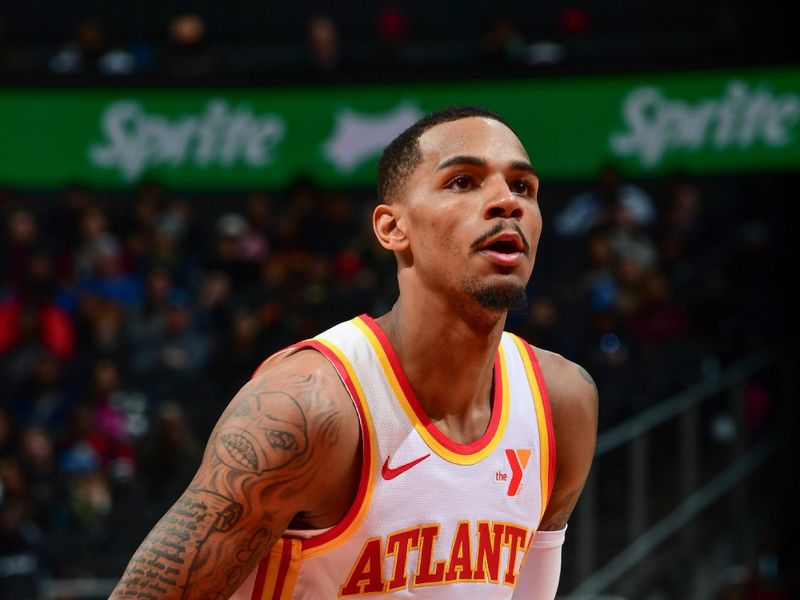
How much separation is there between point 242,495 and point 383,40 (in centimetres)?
1254

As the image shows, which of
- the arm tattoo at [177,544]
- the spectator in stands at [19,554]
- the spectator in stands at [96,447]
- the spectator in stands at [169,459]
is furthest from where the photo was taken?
the spectator in stands at [96,447]

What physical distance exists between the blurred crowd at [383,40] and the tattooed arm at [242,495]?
11210mm

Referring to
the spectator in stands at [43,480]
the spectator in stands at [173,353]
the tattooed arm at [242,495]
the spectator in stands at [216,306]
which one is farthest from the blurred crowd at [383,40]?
the tattooed arm at [242,495]

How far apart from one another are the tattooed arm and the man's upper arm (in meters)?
0.81

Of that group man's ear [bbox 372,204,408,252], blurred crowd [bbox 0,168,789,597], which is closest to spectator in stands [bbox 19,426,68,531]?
blurred crowd [bbox 0,168,789,597]

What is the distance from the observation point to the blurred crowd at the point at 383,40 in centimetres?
1444

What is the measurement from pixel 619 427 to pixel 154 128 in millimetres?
6541

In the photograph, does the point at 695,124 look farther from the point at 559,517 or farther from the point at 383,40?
the point at 559,517

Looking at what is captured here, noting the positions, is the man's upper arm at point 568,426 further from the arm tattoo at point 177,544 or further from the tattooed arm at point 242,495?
the arm tattoo at point 177,544

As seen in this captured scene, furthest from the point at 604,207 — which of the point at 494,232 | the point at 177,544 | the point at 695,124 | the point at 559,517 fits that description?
the point at 177,544

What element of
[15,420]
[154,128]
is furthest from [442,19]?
[15,420]

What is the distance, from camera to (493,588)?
357 centimetres

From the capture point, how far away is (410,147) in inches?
145

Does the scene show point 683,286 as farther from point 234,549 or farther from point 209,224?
point 234,549
